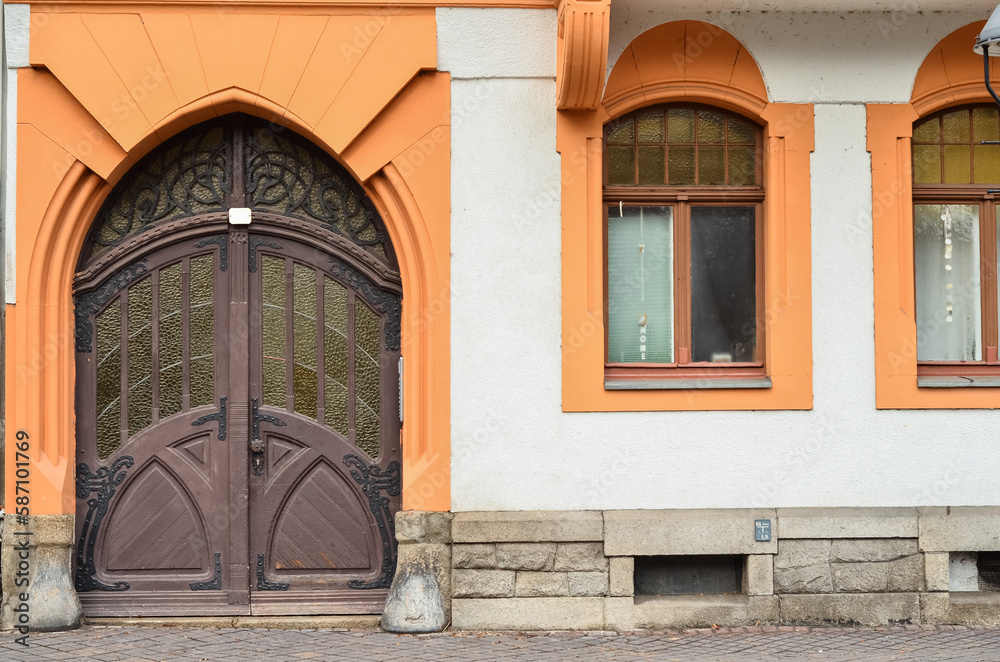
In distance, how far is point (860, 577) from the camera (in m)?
7.11

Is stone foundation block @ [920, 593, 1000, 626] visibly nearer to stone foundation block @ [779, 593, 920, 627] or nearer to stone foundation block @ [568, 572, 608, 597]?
stone foundation block @ [779, 593, 920, 627]

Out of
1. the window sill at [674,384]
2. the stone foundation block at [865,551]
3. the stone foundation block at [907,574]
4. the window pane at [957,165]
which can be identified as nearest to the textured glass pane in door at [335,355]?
the window sill at [674,384]

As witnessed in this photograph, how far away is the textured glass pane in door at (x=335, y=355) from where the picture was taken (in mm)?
7367

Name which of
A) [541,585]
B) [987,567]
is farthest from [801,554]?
[541,585]

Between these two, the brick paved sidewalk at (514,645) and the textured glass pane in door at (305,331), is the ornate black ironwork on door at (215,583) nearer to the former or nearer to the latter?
the brick paved sidewalk at (514,645)

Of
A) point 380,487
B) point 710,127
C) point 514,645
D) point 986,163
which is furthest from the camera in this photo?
point 986,163

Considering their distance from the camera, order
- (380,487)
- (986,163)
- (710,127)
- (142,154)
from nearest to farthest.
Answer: (142,154) → (380,487) → (710,127) → (986,163)

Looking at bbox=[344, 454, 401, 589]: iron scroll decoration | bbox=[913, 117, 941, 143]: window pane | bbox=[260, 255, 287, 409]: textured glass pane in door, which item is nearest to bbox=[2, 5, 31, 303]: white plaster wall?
bbox=[260, 255, 287, 409]: textured glass pane in door

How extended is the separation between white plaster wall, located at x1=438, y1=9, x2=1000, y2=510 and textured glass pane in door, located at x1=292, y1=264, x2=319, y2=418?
1003mm

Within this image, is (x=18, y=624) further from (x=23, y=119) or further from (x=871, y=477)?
(x=871, y=477)

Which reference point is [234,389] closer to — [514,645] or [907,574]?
[514,645]

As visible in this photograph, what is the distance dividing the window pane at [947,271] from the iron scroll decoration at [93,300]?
5349 millimetres

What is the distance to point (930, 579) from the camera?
23.4 feet

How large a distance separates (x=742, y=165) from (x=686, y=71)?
757 millimetres
